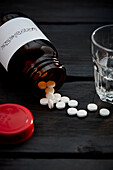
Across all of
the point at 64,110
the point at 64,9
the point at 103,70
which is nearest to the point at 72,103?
the point at 64,110

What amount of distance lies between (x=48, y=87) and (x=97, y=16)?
57cm

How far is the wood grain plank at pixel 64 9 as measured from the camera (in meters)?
1.81

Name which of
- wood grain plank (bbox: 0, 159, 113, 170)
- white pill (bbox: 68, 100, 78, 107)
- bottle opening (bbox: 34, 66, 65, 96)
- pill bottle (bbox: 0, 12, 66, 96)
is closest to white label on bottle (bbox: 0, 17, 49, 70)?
pill bottle (bbox: 0, 12, 66, 96)

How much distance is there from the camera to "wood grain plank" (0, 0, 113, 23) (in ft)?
5.94

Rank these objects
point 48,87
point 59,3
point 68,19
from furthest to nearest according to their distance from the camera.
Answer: point 59,3 → point 68,19 → point 48,87

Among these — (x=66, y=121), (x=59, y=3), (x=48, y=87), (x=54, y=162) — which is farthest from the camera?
(x=59, y=3)

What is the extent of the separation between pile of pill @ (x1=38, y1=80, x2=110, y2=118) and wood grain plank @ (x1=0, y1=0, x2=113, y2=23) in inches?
19.6

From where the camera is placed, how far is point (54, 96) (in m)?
1.37

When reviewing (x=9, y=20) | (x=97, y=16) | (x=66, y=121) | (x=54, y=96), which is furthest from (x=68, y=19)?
(x=66, y=121)

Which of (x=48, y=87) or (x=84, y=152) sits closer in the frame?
(x=84, y=152)

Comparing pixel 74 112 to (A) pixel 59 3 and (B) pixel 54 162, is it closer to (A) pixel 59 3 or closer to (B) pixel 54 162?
(B) pixel 54 162

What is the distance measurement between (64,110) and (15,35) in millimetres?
291

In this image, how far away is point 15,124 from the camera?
118 cm

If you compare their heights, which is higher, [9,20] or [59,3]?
[9,20]
